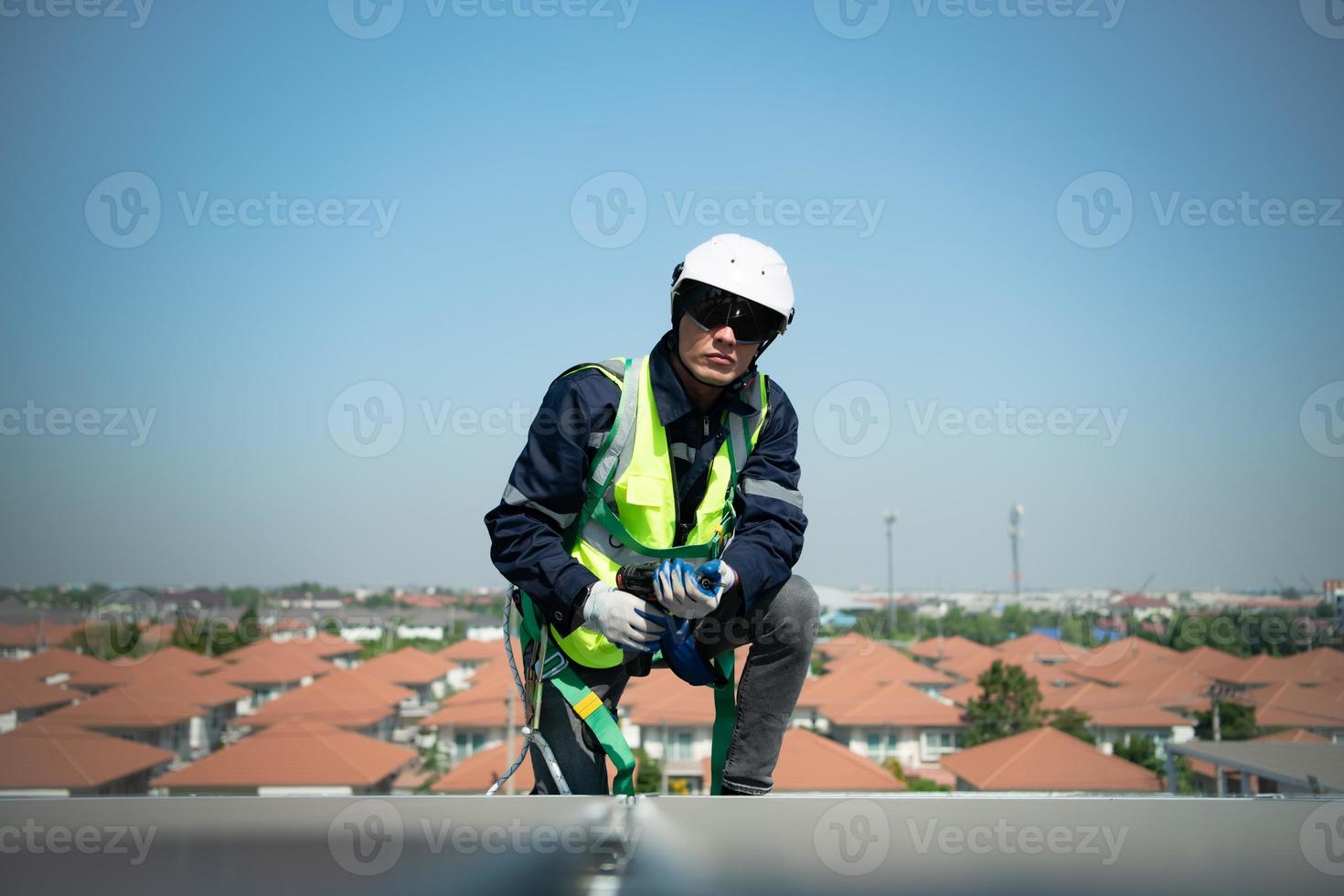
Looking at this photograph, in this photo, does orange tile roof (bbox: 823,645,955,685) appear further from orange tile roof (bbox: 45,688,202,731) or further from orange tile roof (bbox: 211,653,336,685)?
orange tile roof (bbox: 45,688,202,731)

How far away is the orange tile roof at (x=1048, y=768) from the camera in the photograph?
3086 centimetres

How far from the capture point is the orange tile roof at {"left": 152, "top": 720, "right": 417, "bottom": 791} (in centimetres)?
3212

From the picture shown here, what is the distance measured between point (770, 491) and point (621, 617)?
0.56m

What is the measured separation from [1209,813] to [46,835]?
2.29 m

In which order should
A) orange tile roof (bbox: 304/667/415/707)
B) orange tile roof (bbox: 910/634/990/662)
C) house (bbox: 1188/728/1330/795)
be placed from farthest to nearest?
orange tile roof (bbox: 910/634/990/662)
orange tile roof (bbox: 304/667/415/707)
house (bbox: 1188/728/1330/795)

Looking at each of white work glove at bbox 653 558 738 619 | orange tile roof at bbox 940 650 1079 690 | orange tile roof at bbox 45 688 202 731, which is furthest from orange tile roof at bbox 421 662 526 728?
white work glove at bbox 653 558 738 619

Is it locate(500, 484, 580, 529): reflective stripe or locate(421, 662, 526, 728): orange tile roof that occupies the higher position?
locate(500, 484, 580, 529): reflective stripe

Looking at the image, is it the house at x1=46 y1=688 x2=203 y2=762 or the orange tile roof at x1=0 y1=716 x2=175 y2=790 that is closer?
the orange tile roof at x1=0 y1=716 x2=175 y2=790

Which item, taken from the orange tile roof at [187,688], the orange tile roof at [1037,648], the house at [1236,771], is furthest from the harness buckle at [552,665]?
the orange tile roof at [1037,648]

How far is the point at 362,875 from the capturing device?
1638 mm

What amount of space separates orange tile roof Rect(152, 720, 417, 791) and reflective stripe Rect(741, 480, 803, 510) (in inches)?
1348

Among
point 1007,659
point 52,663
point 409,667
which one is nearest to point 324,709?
point 52,663

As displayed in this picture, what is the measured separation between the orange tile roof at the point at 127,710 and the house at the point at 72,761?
365 centimetres

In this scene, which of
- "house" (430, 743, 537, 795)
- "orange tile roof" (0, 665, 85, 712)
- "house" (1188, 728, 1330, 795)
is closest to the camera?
"house" (1188, 728, 1330, 795)
